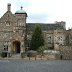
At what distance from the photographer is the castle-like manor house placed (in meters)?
76.1

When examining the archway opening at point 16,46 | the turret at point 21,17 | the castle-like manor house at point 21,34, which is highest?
the turret at point 21,17

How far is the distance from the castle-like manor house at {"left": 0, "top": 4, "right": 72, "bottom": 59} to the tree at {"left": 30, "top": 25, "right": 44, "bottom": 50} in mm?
2509

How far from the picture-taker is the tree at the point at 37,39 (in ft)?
248

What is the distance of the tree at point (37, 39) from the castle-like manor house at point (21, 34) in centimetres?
251

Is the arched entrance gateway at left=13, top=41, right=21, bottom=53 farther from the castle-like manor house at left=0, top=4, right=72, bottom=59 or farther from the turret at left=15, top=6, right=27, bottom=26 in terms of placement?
the turret at left=15, top=6, right=27, bottom=26

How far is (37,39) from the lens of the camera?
75.7m

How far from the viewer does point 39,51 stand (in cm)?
7175

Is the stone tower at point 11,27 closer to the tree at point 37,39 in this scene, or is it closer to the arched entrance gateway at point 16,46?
the arched entrance gateway at point 16,46

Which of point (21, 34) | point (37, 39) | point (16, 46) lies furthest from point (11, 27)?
point (37, 39)

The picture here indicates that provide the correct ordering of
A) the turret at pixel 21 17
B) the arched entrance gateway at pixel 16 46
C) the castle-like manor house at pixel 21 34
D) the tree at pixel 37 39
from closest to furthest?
the tree at pixel 37 39
the castle-like manor house at pixel 21 34
the arched entrance gateway at pixel 16 46
the turret at pixel 21 17

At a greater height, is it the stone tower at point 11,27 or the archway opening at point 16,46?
the stone tower at point 11,27

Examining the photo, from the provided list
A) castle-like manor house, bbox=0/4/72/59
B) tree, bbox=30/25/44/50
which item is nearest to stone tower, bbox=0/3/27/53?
castle-like manor house, bbox=0/4/72/59

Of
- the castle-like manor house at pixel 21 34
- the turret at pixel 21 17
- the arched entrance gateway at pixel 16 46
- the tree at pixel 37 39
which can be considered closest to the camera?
the tree at pixel 37 39

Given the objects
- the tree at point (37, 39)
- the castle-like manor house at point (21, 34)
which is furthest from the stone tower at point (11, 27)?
the tree at point (37, 39)
